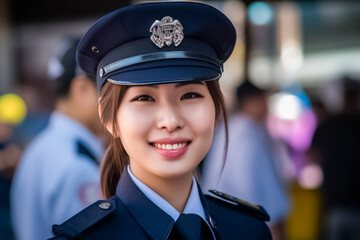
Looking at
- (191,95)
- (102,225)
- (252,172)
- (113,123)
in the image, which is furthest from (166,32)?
(252,172)

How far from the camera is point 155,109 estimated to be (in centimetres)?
120

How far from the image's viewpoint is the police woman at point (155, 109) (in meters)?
1.20

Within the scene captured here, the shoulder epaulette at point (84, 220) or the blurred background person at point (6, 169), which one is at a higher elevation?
the shoulder epaulette at point (84, 220)

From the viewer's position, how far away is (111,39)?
4.10ft

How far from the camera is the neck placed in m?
1.28

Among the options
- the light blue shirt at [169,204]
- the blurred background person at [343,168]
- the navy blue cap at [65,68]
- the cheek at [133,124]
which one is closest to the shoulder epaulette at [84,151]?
the navy blue cap at [65,68]

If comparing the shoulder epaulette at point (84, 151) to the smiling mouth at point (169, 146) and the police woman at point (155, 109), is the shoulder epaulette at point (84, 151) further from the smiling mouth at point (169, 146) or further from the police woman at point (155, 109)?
the smiling mouth at point (169, 146)

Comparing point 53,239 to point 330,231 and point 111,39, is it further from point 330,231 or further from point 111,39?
point 330,231

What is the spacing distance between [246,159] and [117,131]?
242cm

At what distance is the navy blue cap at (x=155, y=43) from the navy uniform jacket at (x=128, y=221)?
294 mm

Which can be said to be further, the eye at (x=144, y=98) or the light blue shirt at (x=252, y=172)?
the light blue shirt at (x=252, y=172)

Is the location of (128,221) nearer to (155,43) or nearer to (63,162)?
(155,43)

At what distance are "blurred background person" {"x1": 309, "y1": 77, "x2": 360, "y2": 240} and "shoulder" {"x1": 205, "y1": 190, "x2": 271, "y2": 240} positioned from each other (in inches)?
94.9

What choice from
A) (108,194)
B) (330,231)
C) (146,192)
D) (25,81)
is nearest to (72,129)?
(108,194)
